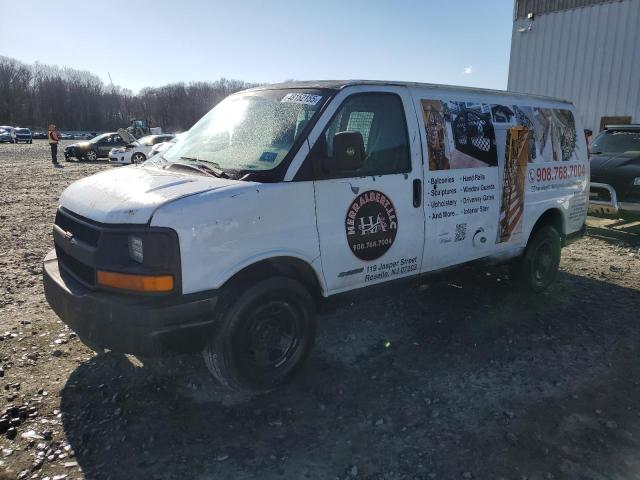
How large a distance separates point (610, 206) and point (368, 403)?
22.0ft

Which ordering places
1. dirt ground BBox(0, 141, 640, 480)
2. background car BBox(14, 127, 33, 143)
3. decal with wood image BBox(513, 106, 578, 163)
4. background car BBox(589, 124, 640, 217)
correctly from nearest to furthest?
dirt ground BBox(0, 141, 640, 480), decal with wood image BBox(513, 106, 578, 163), background car BBox(589, 124, 640, 217), background car BBox(14, 127, 33, 143)

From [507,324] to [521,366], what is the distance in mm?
871

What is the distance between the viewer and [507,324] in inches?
188

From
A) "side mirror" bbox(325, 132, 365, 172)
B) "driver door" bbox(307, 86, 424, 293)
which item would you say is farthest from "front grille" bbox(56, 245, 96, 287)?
"side mirror" bbox(325, 132, 365, 172)

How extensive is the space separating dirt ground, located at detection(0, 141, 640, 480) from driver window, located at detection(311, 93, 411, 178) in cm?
98

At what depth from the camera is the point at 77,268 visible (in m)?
3.32

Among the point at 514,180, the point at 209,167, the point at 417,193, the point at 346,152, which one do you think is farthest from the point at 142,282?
the point at 514,180

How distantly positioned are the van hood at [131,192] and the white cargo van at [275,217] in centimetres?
1

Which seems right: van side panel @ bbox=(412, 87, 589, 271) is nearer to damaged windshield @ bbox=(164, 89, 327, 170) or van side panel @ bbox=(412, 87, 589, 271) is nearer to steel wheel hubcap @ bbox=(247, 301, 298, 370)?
damaged windshield @ bbox=(164, 89, 327, 170)

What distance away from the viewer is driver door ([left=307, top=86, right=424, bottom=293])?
11.5ft

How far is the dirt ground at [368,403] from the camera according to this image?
2793 mm

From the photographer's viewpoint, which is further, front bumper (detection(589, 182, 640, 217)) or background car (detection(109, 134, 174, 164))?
background car (detection(109, 134, 174, 164))

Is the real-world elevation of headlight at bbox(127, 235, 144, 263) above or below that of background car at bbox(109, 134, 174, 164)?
above

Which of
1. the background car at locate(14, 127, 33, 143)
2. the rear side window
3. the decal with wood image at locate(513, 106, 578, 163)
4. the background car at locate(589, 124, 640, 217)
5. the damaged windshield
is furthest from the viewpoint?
the background car at locate(14, 127, 33, 143)
